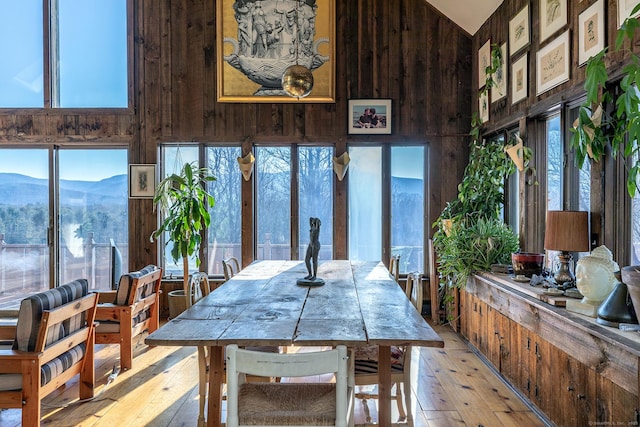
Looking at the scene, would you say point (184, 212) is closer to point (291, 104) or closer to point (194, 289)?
point (291, 104)

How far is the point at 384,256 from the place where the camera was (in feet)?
17.9

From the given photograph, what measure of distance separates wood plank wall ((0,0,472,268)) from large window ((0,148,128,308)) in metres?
0.24

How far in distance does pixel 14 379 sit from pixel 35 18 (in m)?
4.90

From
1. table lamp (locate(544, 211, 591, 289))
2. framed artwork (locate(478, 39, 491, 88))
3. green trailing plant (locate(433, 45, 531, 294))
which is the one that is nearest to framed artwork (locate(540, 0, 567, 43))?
green trailing plant (locate(433, 45, 531, 294))

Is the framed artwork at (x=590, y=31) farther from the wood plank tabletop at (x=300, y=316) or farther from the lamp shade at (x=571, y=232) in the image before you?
the wood plank tabletop at (x=300, y=316)

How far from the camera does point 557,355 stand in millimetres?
2533

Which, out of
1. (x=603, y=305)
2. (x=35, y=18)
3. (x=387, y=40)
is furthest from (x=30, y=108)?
(x=603, y=305)

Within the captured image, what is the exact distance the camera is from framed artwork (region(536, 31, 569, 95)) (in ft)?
10.5

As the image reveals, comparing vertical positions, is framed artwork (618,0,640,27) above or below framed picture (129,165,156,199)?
above

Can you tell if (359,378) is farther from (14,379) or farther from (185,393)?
(14,379)

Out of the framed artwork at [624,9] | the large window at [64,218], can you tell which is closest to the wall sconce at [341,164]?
the large window at [64,218]

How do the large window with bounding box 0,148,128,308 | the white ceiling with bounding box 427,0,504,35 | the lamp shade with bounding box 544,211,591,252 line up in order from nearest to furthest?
the lamp shade with bounding box 544,211,591,252, the white ceiling with bounding box 427,0,504,35, the large window with bounding box 0,148,128,308

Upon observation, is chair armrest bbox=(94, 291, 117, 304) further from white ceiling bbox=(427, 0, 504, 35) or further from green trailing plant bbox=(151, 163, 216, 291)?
white ceiling bbox=(427, 0, 504, 35)

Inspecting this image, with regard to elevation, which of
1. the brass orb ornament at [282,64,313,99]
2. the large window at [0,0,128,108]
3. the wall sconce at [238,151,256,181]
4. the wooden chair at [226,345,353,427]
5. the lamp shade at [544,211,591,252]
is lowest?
the wooden chair at [226,345,353,427]
